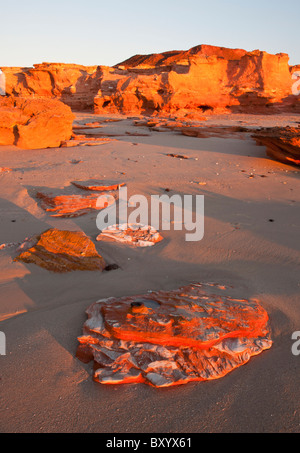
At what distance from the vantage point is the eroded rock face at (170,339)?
1386 millimetres

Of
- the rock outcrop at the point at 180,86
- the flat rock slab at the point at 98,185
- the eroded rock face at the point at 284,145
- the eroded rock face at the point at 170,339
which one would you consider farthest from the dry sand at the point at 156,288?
the rock outcrop at the point at 180,86

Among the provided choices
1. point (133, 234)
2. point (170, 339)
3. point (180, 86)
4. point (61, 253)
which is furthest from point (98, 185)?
point (180, 86)


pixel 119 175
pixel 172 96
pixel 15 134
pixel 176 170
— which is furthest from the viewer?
pixel 172 96

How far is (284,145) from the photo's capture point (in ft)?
20.6

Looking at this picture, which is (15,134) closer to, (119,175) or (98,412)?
(119,175)

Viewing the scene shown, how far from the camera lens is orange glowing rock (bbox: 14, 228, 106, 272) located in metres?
2.41

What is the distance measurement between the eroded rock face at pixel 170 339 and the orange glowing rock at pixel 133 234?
1.18 m

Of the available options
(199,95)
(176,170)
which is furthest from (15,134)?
(199,95)

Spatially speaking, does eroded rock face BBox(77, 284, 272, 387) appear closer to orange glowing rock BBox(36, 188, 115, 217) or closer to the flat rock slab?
orange glowing rock BBox(36, 188, 115, 217)

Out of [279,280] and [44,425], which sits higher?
[279,280]

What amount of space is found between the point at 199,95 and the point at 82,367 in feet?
70.4

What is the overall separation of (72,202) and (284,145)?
→ 192 inches

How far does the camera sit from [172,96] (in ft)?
61.4

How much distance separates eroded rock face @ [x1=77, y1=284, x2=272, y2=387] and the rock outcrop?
18041 mm
